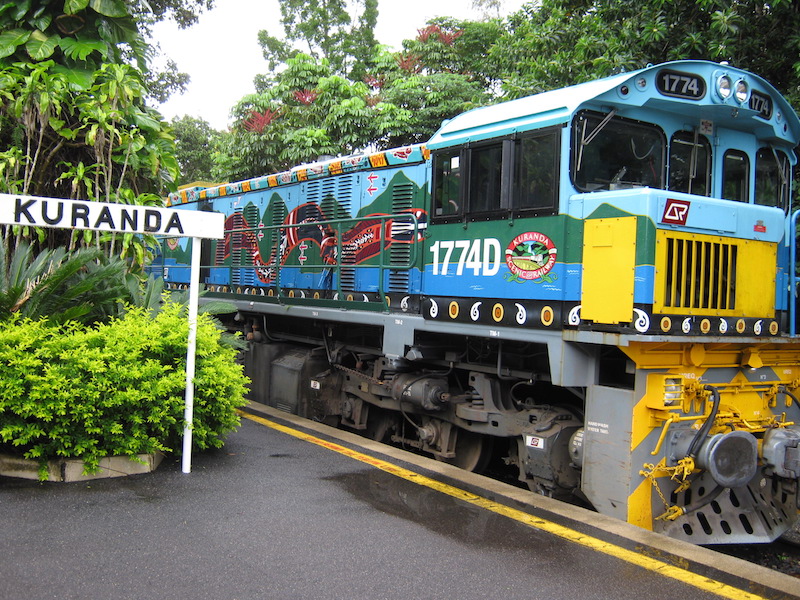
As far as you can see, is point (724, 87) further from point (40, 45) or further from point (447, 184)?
point (40, 45)

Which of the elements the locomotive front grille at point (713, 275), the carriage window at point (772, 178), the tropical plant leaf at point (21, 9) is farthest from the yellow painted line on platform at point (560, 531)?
the tropical plant leaf at point (21, 9)

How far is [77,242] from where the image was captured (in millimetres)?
8141

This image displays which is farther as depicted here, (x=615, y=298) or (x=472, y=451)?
(x=472, y=451)

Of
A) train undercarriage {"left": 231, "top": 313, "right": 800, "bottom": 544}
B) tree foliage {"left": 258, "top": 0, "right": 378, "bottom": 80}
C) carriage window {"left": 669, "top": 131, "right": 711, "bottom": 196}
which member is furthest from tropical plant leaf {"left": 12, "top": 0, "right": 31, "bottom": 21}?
tree foliage {"left": 258, "top": 0, "right": 378, "bottom": 80}

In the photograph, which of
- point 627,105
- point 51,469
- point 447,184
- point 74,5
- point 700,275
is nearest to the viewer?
point 51,469

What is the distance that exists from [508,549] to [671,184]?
12.5 feet

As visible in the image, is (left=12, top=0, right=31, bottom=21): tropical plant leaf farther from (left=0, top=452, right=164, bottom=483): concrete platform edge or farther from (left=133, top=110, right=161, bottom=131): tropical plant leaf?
(left=0, top=452, right=164, bottom=483): concrete platform edge

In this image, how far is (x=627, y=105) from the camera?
6266mm

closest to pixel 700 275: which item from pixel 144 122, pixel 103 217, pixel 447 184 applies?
pixel 447 184

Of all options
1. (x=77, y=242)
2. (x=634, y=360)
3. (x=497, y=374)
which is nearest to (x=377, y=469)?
(x=497, y=374)

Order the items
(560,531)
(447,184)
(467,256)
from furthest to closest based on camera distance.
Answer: (447,184), (467,256), (560,531)

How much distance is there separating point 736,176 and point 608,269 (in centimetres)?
230

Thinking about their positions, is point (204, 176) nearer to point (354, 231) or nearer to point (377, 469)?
point (354, 231)

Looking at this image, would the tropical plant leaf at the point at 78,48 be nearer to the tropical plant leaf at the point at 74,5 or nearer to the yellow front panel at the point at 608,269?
the tropical plant leaf at the point at 74,5
